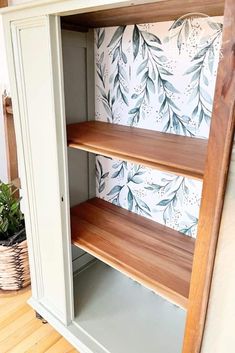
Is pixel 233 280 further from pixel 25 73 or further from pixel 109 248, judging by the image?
pixel 25 73

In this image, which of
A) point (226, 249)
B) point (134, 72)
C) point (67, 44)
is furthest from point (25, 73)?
point (226, 249)

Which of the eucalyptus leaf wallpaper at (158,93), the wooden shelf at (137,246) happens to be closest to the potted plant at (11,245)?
the wooden shelf at (137,246)

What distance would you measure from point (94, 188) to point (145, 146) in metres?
0.61

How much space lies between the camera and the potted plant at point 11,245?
147 cm

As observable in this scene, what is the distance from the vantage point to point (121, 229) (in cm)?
126

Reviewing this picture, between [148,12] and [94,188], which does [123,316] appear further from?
[148,12]

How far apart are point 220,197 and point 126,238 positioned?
0.66m

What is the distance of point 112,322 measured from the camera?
4.39 feet

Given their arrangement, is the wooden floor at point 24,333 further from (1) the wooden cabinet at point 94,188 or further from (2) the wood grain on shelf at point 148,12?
(2) the wood grain on shelf at point 148,12

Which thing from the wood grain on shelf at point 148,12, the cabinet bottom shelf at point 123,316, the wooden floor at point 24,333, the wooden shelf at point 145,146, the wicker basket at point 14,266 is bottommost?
the wooden floor at point 24,333

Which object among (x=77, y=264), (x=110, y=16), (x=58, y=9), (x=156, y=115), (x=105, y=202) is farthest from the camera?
(x=77, y=264)

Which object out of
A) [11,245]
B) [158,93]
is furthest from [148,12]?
[11,245]

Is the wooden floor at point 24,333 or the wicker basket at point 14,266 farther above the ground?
the wicker basket at point 14,266

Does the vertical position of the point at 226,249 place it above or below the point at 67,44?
below
